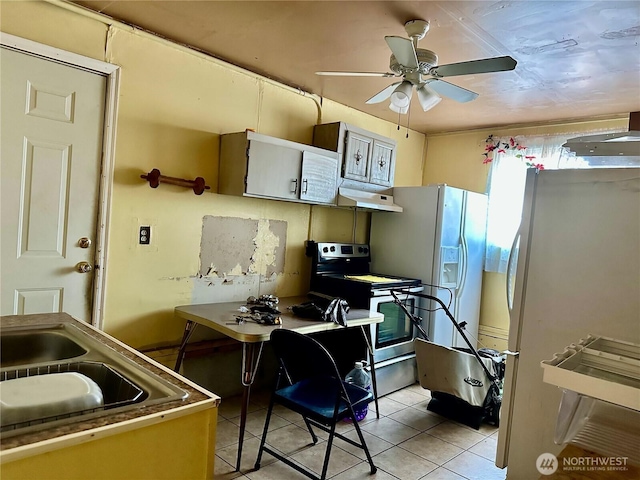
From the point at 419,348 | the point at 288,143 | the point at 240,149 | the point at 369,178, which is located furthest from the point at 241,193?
the point at 419,348

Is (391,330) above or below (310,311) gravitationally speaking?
below

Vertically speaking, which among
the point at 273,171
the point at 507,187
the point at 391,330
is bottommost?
the point at 391,330

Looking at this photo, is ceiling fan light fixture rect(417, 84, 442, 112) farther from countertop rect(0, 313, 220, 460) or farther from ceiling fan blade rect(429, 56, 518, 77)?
countertop rect(0, 313, 220, 460)

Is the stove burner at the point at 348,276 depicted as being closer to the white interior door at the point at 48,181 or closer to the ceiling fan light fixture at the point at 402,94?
the ceiling fan light fixture at the point at 402,94

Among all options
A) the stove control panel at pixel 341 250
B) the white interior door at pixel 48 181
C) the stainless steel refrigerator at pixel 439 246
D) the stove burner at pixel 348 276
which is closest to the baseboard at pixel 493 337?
the stainless steel refrigerator at pixel 439 246

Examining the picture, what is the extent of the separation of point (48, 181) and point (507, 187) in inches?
150

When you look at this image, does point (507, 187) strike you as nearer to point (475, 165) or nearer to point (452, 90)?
point (475, 165)

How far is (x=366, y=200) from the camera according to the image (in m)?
3.79

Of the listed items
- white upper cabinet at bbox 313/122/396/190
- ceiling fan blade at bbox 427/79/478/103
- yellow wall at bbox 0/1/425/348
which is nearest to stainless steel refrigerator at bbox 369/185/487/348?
white upper cabinet at bbox 313/122/396/190

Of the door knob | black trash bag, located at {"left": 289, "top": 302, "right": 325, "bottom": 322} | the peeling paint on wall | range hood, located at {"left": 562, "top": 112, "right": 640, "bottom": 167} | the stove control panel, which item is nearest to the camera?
range hood, located at {"left": 562, "top": 112, "right": 640, "bottom": 167}

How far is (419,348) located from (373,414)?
636mm

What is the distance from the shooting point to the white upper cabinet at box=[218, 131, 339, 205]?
3002 millimetres

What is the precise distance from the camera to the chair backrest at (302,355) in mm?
2207

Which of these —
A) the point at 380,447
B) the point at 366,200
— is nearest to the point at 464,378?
the point at 380,447
